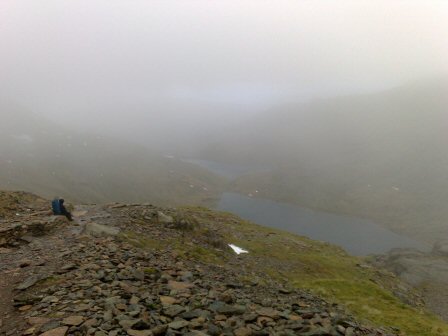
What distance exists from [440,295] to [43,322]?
146689 millimetres

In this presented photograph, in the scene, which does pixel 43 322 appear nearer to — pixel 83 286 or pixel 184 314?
pixel 83 286

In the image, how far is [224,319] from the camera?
57.5 feet

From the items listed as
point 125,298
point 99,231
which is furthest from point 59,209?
point 125,298

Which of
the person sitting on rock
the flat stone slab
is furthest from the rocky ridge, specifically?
the person sitting on rock

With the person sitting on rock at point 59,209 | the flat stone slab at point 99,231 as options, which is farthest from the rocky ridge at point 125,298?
the person sitting on rock at point 59,209

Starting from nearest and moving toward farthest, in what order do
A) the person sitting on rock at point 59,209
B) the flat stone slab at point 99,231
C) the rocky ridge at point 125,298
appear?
the rocky ridge at point 125,298
the flat stone slab at point 99,231
the person sitting on rock at point 59,209

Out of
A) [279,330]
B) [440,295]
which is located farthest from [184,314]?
[440,295]

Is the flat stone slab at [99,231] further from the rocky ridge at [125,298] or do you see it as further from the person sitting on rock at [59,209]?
the person sitting on rock at [59,209]

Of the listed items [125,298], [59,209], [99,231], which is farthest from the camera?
[59,209]

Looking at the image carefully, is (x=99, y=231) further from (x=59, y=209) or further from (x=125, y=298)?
(x=125, y=298)

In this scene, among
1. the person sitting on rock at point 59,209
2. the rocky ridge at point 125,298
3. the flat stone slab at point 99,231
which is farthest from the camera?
the person sitting on rock at point 59,209

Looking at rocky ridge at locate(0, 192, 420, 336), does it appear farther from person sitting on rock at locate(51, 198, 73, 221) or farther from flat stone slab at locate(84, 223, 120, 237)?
person sitting on rock at locate(51, 198, 73, 221)

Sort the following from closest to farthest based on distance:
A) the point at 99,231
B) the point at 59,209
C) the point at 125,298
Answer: the point at 125,298, the point at 99,231, the point at 59,209

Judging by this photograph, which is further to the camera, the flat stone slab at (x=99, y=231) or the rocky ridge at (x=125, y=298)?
the flat stone slab at (x=99, y=231)
